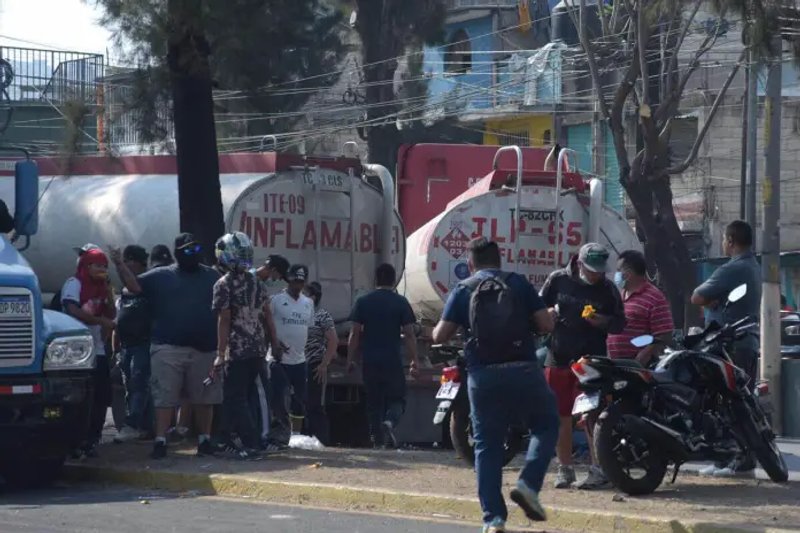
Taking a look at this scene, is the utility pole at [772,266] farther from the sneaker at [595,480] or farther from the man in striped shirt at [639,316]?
the sneaker at [595,480]

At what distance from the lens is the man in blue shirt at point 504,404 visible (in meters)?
8.59

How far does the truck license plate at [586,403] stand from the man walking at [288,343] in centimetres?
428

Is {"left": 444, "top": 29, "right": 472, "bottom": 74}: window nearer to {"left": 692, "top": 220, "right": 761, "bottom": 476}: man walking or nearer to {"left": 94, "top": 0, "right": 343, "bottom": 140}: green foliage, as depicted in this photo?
{"left": 94, "top": 0, "right": 343, "bottom": 140}: green foliage

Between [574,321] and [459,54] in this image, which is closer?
[574,321]

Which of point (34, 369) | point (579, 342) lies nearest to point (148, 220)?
point (34, 369)

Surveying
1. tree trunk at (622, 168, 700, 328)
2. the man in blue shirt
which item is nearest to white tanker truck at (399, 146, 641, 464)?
the man in blue shirt

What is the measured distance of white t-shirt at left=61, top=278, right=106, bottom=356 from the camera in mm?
13273

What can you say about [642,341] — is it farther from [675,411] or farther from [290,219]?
[290,219]

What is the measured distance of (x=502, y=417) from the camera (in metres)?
8.69

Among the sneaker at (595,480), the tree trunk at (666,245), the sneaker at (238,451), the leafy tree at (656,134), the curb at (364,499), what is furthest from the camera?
the tree trunk at (666,245)

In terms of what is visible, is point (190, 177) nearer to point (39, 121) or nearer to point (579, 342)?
point (579, 342)

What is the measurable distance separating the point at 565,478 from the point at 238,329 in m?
3.01

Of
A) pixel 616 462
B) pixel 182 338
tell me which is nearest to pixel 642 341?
pixel 616 462

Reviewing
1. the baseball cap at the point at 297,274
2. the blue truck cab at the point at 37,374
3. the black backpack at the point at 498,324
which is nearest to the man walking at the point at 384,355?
the baseball cap at the point at 297,274
